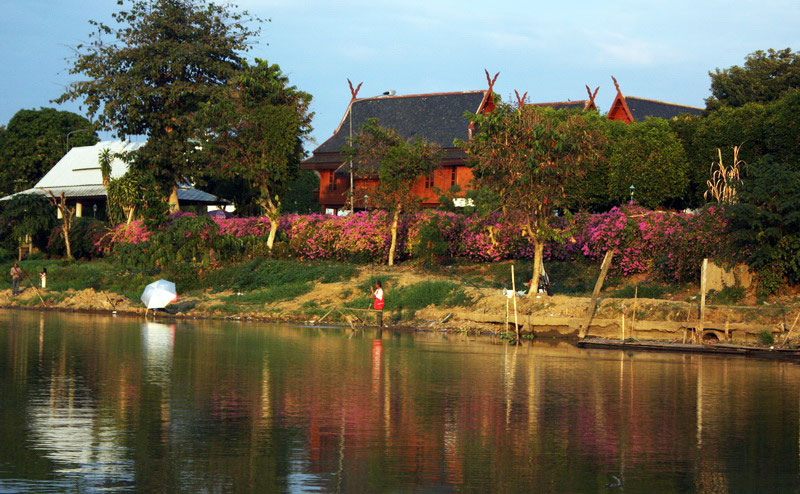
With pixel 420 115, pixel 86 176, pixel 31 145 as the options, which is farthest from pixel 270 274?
pixel 31 145

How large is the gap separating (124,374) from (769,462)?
13.3 metres

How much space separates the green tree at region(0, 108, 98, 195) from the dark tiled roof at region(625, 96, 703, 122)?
137 ft

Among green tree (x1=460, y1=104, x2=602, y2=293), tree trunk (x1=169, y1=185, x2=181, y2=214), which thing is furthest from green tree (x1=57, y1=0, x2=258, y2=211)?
green tree (x1=460, y1=104, x2=602, y2=293)

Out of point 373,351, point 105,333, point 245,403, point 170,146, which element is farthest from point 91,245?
point 245,403

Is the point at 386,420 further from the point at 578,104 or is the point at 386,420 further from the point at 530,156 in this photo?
the point at 578,104

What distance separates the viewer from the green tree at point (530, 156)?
35031 millimetres

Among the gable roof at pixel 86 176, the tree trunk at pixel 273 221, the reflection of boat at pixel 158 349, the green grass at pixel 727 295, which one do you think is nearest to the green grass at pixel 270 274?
the tree trunk at pixel 273 221

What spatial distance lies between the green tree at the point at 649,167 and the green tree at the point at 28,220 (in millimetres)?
34629

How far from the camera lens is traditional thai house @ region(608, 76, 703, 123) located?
6105 cm

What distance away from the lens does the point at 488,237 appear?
43219mm

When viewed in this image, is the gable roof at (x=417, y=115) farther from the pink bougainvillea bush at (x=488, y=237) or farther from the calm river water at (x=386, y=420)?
the calm river water at (x=386, y=420)

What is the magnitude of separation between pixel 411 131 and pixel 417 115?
1.88 m

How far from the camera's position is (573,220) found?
129 ft

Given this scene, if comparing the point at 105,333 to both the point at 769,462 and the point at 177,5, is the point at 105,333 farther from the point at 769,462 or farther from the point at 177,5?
the point at 177,5
